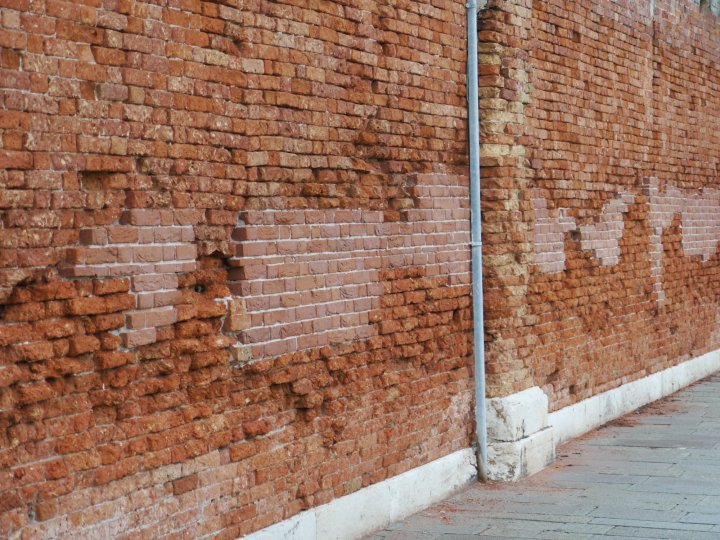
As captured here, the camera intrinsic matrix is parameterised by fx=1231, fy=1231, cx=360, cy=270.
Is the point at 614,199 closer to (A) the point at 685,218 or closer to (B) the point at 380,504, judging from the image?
(A) the point at 685,218

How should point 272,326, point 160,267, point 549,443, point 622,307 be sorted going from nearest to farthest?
1. point 160,267
2. point 272,326
3. point 549,443
4. point 622,307

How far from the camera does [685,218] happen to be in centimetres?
1318

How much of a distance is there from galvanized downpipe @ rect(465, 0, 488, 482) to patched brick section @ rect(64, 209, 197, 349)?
10.2 ft

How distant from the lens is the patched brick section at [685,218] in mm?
12117

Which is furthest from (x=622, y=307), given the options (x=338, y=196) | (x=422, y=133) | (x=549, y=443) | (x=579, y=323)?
(x=338, y=196)

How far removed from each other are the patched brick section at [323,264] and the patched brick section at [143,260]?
0.45m

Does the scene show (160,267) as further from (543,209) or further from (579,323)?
(579,323)

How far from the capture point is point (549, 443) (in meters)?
8.88

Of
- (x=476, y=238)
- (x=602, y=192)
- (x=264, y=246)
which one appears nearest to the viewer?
(x=264, y=246)

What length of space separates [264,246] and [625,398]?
606 cm

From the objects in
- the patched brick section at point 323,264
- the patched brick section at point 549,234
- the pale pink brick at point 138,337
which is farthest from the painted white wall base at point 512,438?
the pale pink brick at point 138,337

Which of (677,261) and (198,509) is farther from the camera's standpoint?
(677,261)

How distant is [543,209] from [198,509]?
15.1 feet

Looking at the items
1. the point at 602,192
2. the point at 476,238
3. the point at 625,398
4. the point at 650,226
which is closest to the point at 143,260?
the point at 476,238
